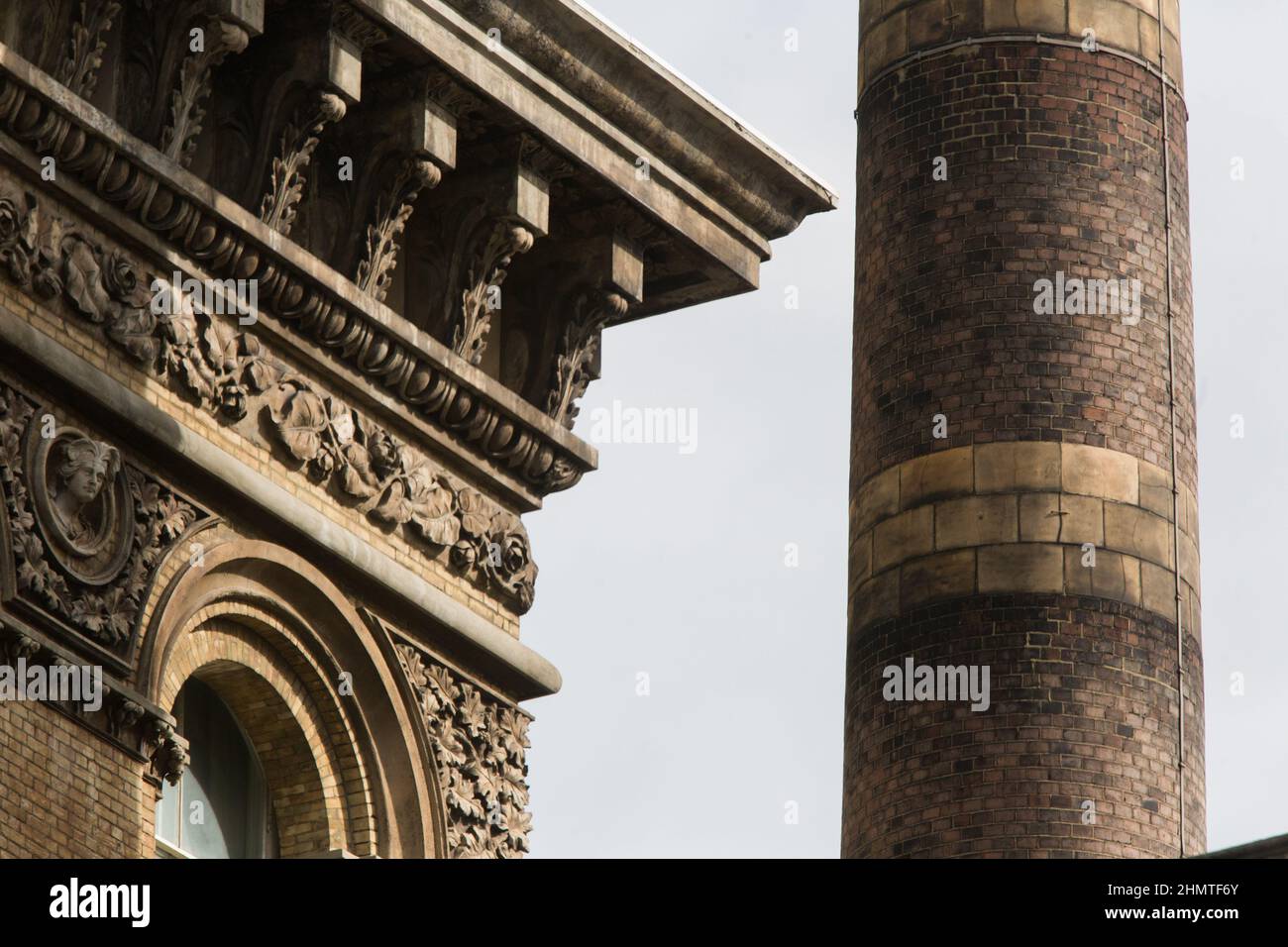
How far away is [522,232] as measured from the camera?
15.0 meters

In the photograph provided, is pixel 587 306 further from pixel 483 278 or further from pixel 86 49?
pixel 86 49

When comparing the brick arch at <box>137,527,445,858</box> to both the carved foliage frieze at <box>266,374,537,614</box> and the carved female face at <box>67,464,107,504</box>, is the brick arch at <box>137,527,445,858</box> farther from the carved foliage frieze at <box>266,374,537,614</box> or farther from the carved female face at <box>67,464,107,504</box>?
the carved female face at <box>67,464,107,504</box>

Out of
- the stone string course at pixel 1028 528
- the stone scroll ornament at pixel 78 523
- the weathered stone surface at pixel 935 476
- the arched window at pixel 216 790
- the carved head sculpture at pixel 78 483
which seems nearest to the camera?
the stone scroll ornament at pixel 78 523

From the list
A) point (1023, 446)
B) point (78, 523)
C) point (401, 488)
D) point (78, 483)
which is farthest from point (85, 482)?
point (1023, 446)

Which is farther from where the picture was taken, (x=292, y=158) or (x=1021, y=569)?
(x=1021, y=569)

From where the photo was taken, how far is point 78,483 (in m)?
12.8

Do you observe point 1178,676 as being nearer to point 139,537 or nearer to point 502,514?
point 502,514

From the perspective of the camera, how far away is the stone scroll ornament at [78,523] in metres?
12.5

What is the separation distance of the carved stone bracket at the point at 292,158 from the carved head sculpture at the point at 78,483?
155 centimetres

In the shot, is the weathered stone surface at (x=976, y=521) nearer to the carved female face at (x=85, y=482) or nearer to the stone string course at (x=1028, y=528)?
the stone string course at (x=1028, y=528)

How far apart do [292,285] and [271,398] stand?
463 mm

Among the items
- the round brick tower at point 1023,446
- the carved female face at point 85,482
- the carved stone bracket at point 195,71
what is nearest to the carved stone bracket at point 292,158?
the carved stone bracket at point 195,71

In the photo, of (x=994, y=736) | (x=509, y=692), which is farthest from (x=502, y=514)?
(x=994, y=736)

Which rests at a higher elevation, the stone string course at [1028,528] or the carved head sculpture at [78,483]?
the stone string course at [1028,528]
